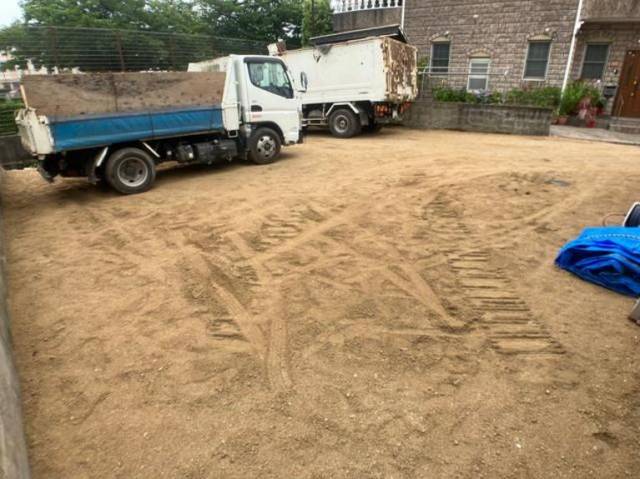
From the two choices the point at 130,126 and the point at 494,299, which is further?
the point at 130,126

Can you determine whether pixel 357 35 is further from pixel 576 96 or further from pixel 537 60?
pixel 576 96

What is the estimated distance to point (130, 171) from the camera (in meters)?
7.04

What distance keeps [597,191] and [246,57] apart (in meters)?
6.76

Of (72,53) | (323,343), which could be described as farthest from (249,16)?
(323,343)

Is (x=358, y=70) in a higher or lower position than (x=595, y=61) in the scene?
lower

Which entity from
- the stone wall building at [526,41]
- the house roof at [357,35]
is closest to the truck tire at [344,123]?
the house roof at [357,35]

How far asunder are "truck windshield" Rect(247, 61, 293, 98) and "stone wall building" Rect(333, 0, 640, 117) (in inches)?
369

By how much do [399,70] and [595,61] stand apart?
7402 millimetres

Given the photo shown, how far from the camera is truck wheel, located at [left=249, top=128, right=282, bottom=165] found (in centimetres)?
862

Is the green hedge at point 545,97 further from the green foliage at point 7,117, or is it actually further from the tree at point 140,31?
the green foliage at point 7,117

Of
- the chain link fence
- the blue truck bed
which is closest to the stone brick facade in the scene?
the chain link fence

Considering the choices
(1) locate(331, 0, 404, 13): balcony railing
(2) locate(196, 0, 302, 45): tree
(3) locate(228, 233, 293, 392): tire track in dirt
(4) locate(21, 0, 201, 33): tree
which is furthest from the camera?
(2) locate(196, 0, 302, 45): tree

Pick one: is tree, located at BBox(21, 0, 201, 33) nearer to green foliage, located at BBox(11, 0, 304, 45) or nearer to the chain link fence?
green foliage, located at BBox(11, 0, 304, 45)

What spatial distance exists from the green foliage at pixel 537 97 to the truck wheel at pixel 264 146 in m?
9.64
